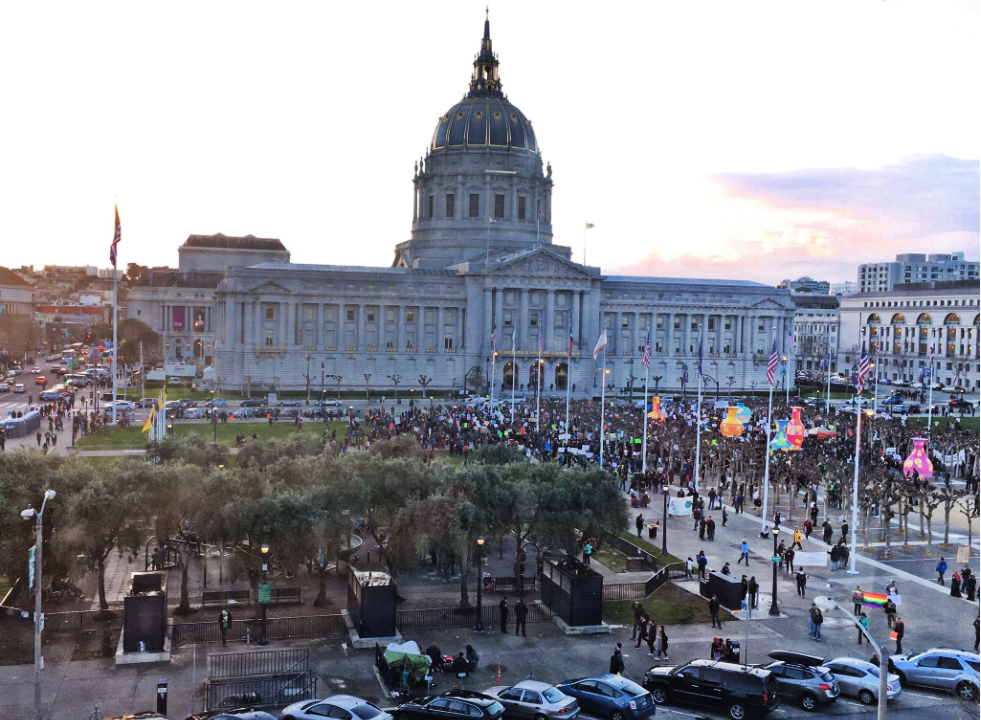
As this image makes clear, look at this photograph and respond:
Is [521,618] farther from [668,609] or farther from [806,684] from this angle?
[806,684]

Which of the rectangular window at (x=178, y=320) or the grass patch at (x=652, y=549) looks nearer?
the grass patch at (x=652, y=549)

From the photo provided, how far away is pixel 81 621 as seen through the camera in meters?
27.9

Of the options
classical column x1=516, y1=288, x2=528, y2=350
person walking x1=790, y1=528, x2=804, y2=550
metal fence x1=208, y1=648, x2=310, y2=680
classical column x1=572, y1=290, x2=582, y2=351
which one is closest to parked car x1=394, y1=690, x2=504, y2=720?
metal fence x1=208, y1=648, x2=310, y2=680

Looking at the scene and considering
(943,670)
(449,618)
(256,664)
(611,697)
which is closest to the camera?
(611,697)

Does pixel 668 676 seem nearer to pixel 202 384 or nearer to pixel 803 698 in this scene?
pixel 803 698

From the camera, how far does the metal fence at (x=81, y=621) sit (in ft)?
90.9

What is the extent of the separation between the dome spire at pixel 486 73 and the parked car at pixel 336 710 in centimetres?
12126

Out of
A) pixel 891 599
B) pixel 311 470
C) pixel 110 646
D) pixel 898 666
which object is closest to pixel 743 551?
pixel 891 599

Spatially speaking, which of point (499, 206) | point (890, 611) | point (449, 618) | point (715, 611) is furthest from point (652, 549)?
point (499, 206)

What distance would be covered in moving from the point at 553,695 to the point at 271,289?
293ft

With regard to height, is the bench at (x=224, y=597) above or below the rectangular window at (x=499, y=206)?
below

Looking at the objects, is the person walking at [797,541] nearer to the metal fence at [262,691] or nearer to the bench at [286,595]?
the bench at [286,595]

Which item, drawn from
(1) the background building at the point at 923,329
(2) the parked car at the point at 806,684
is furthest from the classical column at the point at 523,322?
(2) the parked car at the point at 806,684

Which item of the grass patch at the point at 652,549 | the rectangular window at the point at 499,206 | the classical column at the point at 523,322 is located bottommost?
the grass patch at the point at 652,549
